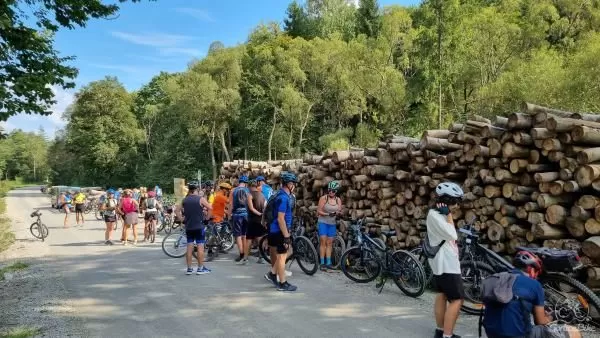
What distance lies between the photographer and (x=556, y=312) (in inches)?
231

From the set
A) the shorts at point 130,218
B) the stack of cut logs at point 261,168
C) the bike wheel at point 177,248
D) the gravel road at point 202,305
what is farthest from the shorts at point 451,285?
the shorts at point 130,218

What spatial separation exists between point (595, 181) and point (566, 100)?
22.6m

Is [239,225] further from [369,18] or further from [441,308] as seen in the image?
[369,18]

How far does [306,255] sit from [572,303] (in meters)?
5.21

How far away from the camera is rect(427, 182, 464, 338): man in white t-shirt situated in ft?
17.7

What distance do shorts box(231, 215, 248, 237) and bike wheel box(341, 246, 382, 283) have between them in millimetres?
3258

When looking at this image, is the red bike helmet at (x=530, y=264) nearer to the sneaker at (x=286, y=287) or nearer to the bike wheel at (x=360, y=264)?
the bike wheel at (x=360, y=264)

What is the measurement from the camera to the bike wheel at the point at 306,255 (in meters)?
9.72

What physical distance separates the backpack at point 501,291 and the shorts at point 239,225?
813 centimetres

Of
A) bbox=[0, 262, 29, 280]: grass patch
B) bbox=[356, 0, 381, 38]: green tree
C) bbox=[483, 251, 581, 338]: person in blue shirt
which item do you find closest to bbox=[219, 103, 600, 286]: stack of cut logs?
bbox=[483, 251, 581, 338]: person in blue shirt

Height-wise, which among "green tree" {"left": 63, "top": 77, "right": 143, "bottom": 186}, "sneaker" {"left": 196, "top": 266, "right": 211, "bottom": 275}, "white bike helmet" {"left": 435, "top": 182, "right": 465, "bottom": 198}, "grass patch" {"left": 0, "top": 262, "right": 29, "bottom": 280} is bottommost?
"grass patch" {"left": 0, "top": 262, "right": 29, "bottom": 280}

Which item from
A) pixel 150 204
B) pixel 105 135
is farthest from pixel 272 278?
pixel 105 135

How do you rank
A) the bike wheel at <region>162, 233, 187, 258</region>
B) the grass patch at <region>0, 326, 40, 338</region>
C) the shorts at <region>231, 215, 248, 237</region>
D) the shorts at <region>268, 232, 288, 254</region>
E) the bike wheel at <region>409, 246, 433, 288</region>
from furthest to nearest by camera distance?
1. the bike wheel at <region>162, 233, 187, 258</region>
2. the shorts at <region>231, 215, 248, 237</region>
3. the shorts at <region>268, 232, 288, 254</region>
4. the bike wheel at <region>409, 246, 433, 288</region>
5. the grass patch at <region>0, 326, 40, 338</region>

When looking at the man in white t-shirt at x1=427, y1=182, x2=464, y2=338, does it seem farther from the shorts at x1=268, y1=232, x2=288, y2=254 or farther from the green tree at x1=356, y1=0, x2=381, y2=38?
the green tree at x1=356, y1=0, x2=381, y2=38
